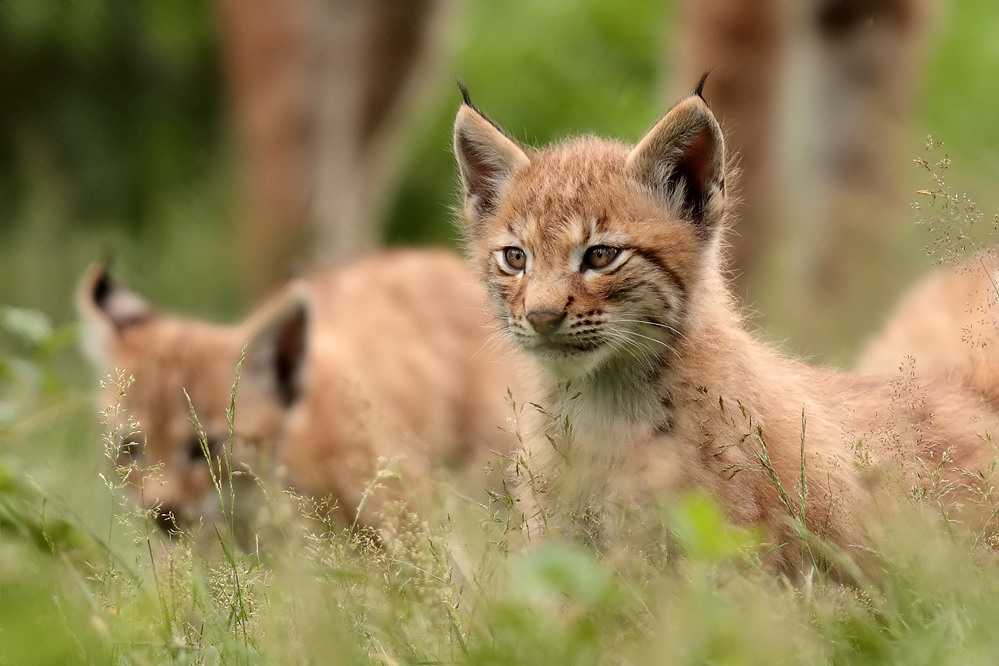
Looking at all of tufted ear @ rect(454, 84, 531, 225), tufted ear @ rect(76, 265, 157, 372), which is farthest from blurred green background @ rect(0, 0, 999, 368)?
tufted ear @ rect(454, 84, 531, 225)

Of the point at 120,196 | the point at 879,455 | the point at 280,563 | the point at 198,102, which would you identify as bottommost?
the point at 120,196

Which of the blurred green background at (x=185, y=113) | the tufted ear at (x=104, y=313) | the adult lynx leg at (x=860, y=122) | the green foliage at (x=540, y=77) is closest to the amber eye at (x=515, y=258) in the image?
the tufted ear at (x=104, y=313)

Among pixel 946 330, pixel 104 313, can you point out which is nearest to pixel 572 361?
pixel 946 330

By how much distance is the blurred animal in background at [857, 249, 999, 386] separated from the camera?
3133 millimetres

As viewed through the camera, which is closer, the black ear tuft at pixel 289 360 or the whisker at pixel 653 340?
the whisker at pixel 653 340

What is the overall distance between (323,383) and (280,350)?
1.06 ft

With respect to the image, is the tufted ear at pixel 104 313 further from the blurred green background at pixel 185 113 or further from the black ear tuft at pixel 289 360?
the blurred green background at pixel 185 113

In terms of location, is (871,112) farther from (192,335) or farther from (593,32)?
(593,32)

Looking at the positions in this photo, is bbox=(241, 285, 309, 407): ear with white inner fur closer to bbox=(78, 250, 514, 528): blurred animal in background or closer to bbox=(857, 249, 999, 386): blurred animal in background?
bbox=(78, 250, 514, 528): blurred animal in background

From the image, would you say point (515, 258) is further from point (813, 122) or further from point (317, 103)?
point (317, 103)

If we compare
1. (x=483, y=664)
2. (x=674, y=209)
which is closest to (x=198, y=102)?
(x=674, y=209)

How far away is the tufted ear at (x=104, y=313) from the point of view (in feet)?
15.9

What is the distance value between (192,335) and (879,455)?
2851 mm

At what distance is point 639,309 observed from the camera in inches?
112
